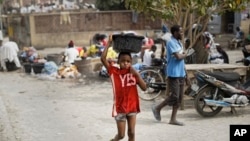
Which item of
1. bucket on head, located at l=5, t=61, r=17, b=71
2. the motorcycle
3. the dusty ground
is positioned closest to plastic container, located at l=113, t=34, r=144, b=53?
the dusty ground

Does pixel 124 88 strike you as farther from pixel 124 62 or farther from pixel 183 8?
pixel 183 8

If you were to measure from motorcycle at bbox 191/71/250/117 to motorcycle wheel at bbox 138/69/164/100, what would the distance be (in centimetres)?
208

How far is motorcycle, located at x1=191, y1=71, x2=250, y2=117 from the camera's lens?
23.3ft

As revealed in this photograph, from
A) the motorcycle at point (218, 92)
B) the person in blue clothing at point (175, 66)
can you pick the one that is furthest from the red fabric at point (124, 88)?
the motorcycle at point (218, 92)

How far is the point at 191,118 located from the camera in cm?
737

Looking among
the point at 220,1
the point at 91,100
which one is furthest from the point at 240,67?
the point at 91,100

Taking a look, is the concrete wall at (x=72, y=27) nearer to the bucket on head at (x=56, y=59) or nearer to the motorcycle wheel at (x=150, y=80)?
the bucket on head at (x=56, y=59)

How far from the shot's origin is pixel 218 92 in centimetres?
723

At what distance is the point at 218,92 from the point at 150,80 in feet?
8.69

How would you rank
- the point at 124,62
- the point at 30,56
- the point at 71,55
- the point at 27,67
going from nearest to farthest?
the point at 124,62, the point at 71,55, the point at 27,67, the point at 30,56

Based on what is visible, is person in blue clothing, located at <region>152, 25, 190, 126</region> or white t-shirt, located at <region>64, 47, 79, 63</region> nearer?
person in blue clothing, located at <region>152, 25, 190, 126</region>

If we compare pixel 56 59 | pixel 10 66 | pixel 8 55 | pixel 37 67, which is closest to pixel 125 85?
pixel 37 67

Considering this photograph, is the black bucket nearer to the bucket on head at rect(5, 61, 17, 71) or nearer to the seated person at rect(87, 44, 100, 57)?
the bucket on head at rect(5, 61, 17, 71)

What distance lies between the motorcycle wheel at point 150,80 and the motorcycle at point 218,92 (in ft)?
6.83
